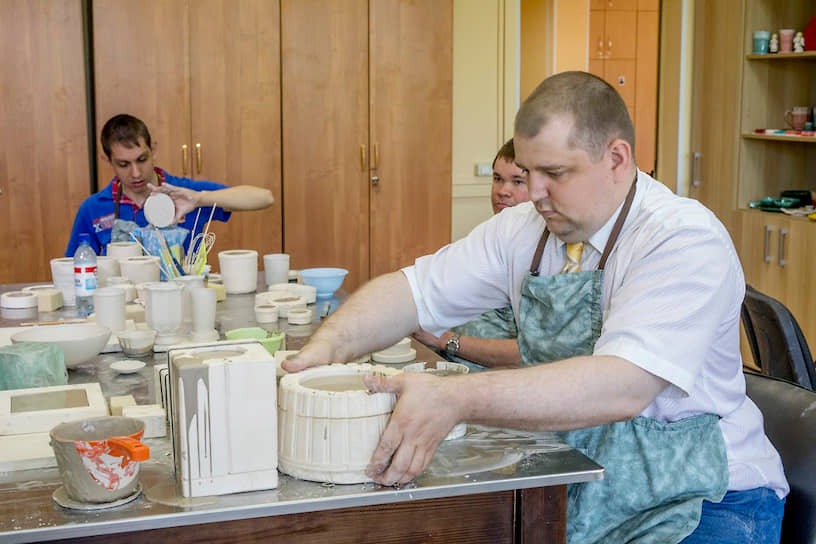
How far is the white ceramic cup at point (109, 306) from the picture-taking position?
2.38 m

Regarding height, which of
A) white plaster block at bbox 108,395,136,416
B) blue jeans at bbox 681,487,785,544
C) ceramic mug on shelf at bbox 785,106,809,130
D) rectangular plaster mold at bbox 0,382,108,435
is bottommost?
blue jeans at bbox 681,487,785,544

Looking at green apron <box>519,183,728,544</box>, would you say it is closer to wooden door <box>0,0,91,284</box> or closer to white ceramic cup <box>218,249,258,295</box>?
white ceramic cup <box>218,249,258,295</box>

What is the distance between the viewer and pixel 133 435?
1287 mm

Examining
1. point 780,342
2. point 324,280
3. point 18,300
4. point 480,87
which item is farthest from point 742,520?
point 480,87

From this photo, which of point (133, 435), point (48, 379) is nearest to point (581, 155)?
point (133, 435)

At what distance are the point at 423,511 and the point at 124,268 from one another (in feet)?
6.30

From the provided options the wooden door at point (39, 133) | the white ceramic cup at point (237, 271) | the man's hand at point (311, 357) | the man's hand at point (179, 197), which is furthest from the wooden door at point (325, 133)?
the man's hand at point (311, 357)

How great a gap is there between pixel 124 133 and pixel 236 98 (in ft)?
3.74

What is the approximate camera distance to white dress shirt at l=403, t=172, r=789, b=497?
4.90 ft

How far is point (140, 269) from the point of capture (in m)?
3.00

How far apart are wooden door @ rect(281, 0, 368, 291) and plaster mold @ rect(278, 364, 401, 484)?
369 cm

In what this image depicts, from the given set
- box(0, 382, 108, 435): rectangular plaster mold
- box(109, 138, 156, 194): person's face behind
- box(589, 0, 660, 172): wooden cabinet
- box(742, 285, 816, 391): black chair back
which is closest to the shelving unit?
box(742, 285, 816, 391): black chair back

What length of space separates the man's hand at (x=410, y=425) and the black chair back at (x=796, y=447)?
746 mm

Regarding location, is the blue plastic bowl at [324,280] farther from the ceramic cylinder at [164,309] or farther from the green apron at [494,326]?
the ceramic cylinder at [164,309]
